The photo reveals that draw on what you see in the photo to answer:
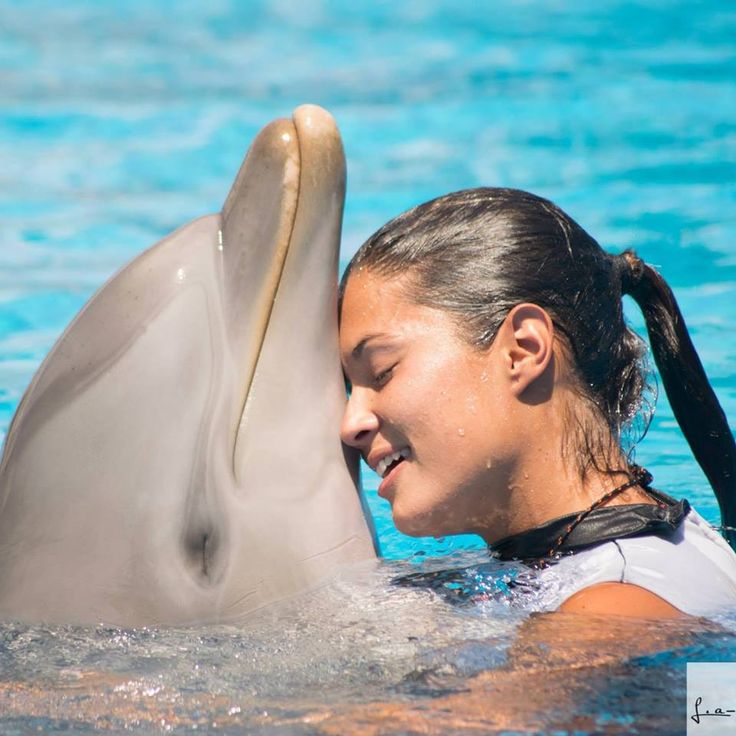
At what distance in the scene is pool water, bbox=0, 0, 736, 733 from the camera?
9117 millimetres

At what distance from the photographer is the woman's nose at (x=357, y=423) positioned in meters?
4.11

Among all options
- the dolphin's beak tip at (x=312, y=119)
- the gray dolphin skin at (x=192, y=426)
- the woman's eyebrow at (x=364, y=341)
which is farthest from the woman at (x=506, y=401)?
the dolphin's beak tip at (x=312, y=119)

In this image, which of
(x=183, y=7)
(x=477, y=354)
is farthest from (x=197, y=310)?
(x=183, y=7)

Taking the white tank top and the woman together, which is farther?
the woman

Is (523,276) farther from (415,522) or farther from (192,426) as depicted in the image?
(192,426)

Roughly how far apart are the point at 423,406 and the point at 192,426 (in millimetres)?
694

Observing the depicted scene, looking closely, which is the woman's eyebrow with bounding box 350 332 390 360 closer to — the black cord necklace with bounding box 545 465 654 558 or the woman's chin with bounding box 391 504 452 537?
the woman's chin with bounding box 391 504 452 537

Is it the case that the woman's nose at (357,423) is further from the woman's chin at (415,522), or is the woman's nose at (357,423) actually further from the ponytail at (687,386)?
the ponytail at (687,386)

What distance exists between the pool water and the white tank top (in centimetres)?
20

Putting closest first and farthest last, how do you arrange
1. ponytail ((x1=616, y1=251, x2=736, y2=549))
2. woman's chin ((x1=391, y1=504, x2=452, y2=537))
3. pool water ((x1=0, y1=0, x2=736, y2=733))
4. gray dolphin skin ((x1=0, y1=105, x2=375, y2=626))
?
gray dolphin skin ((x1=0, y1=105, x2=375, y2=626)) < woman's chin ((x1=391, y1=504, x2=452, y2=537)) < ponytail ((x1=616, y1=251, x2=736, y2=549)) < pool water ((x1=0, y1=0, x2=736, y2=733))

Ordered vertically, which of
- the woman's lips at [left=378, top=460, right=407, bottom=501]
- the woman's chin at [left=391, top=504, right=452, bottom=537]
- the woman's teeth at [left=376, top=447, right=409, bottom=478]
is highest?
the woman's teeth at [left=376, top=447, right=409, bottom=478]

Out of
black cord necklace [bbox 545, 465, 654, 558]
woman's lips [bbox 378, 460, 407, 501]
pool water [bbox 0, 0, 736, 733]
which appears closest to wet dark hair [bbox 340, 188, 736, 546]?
black cord necklace [bbox 545, 465, 654, 558]

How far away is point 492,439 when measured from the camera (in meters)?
4.17

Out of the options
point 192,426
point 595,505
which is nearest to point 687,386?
point 595,505
